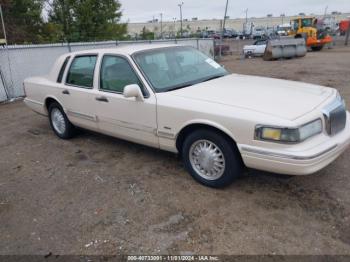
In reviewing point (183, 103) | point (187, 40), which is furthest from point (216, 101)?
point (187, 40)

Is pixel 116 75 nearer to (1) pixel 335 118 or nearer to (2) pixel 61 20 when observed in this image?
(1) pixel 335 118

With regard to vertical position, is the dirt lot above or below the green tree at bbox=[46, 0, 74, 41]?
below

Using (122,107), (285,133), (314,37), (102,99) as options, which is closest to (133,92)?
(122,107)

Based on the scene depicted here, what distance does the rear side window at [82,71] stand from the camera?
4.82 meters

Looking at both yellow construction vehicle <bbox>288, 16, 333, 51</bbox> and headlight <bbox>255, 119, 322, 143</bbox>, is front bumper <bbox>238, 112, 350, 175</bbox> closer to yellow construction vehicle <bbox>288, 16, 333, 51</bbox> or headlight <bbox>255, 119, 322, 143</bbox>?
headlight <bbox>255, 119, 322, 143</bbox>

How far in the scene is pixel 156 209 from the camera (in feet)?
11.3

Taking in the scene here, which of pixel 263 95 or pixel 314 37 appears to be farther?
pixel 314 37

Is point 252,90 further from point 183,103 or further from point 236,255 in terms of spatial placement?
point 236,255

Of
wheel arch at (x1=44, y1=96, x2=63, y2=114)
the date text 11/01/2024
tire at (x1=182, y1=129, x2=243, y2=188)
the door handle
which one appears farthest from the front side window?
the date text 11/01/2024

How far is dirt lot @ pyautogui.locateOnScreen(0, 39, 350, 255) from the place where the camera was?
2.88m

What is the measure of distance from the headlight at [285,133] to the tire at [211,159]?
41cm

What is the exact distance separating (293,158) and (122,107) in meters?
2.26

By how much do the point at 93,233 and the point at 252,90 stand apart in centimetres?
231

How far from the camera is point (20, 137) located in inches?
245
